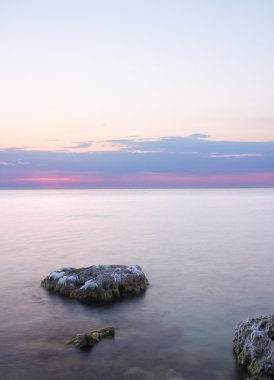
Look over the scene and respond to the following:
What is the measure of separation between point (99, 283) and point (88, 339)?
7809mm

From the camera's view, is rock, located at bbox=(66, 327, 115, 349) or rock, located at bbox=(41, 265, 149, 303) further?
rock, located at bbox=(41, 265, 149, 303)

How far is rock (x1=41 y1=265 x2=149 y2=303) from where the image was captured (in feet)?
81.3

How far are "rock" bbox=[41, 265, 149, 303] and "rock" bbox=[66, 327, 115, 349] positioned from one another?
5.63 m

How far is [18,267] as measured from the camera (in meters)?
35.6

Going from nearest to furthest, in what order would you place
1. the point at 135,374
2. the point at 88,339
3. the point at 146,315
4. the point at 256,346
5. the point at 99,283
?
the point at 135,374 → the point at 256,346 → the point at 88,339 → the point at 146,315 → the point at 99,283

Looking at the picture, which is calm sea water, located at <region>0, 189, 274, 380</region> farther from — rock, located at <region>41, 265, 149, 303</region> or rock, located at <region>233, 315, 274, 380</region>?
rock, located at <region>41, 265, 149, 303</region>

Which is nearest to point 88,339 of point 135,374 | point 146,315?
point 135,374

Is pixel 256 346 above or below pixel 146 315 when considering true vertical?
above

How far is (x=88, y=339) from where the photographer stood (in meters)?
17.6

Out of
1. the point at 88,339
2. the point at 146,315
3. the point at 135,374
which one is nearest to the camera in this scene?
the point at 135,374

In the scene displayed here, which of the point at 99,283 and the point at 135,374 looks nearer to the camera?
the point at 135,374

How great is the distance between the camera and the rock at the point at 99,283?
81.3 feet

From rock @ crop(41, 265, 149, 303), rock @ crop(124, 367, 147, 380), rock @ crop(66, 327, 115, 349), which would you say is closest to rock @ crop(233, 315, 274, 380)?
rock @ crop(124, 367, 147, 380)

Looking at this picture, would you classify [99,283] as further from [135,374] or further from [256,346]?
[256,346]
